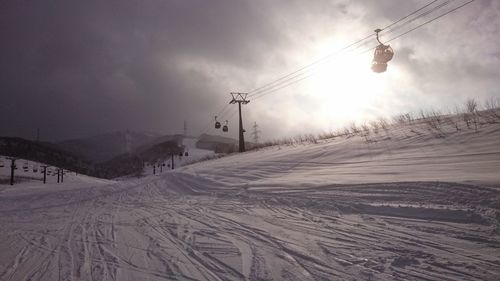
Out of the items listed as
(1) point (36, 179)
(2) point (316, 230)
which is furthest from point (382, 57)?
(1) point (36, 179)

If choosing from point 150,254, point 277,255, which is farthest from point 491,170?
point 150,254

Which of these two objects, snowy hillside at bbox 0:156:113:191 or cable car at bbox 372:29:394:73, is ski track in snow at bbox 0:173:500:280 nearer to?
cable car at bbox 372:29:394:73

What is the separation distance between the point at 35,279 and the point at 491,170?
8551 millimetres

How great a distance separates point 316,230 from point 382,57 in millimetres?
9327

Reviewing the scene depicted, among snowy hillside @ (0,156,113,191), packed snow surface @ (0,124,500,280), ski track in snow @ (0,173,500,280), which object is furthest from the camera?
snowy hillside @ (0,156,113,191)

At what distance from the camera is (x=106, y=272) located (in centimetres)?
546

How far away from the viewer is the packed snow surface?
4.95 m

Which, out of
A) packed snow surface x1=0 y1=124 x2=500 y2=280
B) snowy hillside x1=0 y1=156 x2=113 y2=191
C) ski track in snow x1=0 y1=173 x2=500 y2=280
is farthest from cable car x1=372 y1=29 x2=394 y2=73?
snowy hillside x1=0 y1=156 x2=113 y2=191

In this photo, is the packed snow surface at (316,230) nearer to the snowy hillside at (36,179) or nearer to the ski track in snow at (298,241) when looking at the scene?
the ski track in snow at (298,241)

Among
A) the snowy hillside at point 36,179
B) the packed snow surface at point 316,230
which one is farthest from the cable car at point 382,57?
the snowy hillside at point 36,179

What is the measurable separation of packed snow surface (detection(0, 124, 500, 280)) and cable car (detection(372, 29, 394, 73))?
3121 millimetres

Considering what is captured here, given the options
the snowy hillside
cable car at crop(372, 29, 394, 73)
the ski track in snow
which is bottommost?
the ski track in snow

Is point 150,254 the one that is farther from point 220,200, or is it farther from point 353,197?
point 220,200

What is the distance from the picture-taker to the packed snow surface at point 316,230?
495 centimetres
